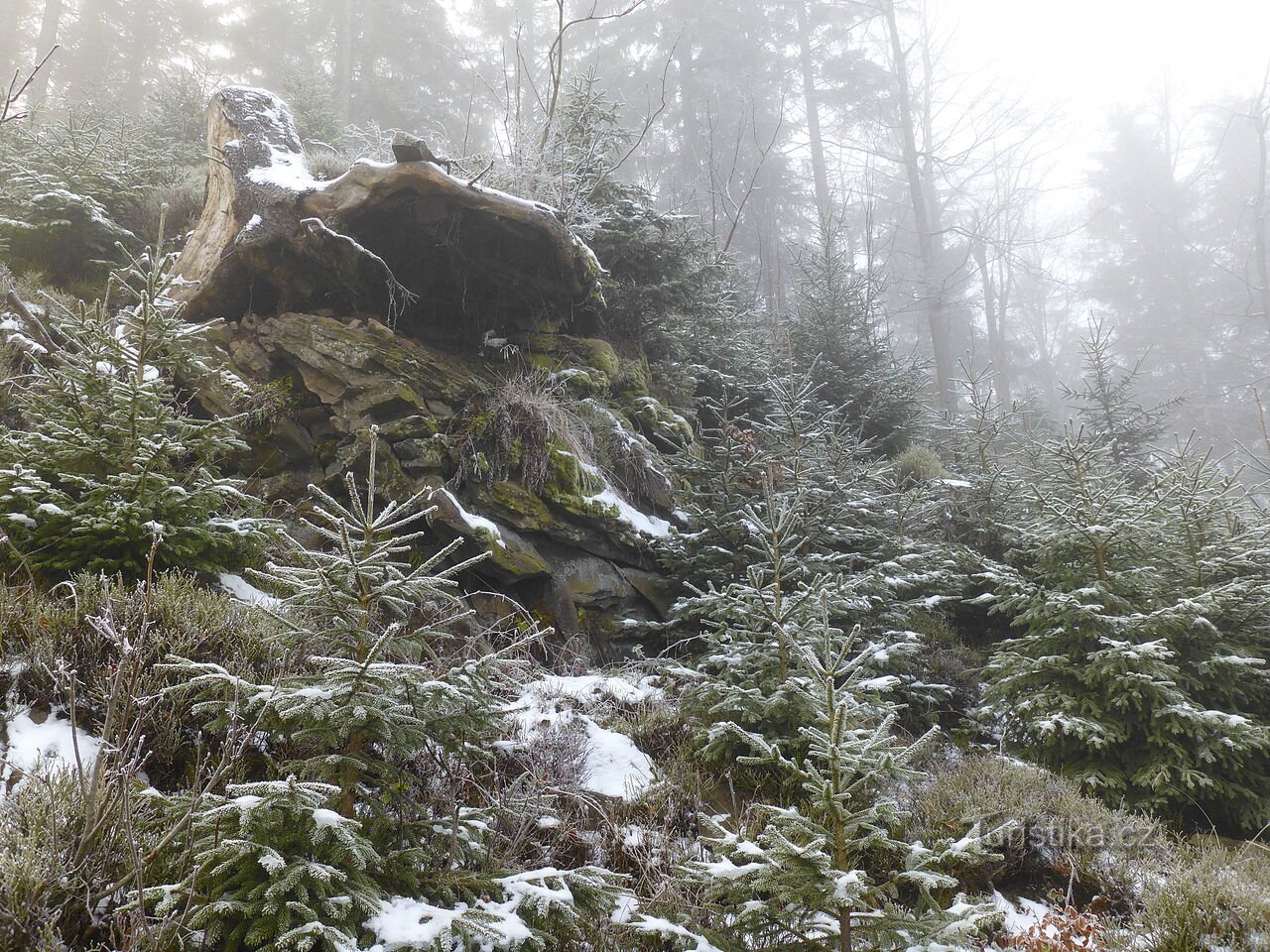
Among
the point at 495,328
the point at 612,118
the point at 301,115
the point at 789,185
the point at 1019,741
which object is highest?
the point at 789,185

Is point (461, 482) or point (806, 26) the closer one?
point (461, 482)

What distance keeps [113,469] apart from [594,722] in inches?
144

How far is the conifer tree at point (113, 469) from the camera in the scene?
12.2 ft

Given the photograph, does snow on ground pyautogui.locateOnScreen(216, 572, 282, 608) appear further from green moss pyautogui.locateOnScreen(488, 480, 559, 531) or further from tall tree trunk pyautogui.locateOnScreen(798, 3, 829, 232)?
tall tree trunk pyautogui.locateOnScreen(798, 3, 829, 232)

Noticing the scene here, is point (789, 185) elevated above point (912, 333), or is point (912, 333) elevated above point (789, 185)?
point (789, 185)

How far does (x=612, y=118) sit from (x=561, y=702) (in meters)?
8.98

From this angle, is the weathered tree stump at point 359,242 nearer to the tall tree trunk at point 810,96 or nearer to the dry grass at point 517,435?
the dry grass at point 517,435

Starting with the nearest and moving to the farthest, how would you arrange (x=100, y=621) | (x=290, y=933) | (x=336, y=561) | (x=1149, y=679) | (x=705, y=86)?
(x=290, y=933) → (x=100, y=621) → (x=336, y=561) → (x=1149, y=679) → (x=705, y=86)

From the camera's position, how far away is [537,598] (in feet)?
19.9

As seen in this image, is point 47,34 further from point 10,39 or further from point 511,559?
point 511,559

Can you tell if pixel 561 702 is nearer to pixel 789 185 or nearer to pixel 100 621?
pixel 100 621

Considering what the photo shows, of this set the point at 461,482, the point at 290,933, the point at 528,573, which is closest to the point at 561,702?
the point at 528,573

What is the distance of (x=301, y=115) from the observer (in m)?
11.9

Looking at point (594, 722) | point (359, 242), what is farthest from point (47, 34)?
point (594, 722)
